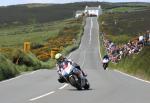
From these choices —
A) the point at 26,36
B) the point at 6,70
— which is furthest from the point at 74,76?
the point at 26,36

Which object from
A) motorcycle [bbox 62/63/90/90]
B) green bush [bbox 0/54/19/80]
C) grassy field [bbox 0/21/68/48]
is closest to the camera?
motorcycle [bbox 62/63/90/90]

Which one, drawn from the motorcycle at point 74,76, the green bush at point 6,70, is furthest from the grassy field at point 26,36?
the motorcycle at point 74,76

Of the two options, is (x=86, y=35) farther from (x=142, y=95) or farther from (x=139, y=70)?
(x=142, y=95)

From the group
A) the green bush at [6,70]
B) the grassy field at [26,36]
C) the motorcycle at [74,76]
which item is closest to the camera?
the motorcycle at [74,76]

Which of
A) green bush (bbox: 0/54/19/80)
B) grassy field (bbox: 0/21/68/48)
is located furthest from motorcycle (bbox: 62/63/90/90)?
grassy field (bbox: 0/21/68/48)

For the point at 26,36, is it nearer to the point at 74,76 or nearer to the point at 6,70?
the point at 6,70

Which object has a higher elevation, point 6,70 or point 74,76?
point 74,76

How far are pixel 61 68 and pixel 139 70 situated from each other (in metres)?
12.7

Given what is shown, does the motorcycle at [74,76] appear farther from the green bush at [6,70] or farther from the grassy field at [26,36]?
the grassy field at [26,36]

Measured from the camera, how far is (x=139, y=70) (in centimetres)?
3516

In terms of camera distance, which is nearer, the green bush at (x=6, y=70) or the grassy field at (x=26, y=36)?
the green bush at (x=6, y=70)

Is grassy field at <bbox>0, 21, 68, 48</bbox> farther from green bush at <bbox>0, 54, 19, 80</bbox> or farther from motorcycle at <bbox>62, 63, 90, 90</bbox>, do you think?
motorcycle at <bbox>62, 63, 90, 90</bbox>

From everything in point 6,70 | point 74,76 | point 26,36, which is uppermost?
point 74,76

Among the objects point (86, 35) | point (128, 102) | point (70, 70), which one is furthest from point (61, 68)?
point (86, 35)
